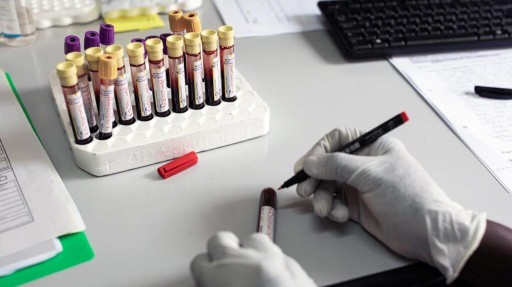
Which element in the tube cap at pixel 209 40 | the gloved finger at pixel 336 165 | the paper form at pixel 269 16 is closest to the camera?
the gloved finger at pixel 336 165

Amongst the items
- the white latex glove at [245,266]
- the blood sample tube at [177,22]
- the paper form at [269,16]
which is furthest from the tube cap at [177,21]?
the white latex glove at [245,266]

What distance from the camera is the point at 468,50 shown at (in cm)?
98

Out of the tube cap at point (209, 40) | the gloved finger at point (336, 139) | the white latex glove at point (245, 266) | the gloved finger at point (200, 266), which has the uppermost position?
the tube cap at point (209, 40)

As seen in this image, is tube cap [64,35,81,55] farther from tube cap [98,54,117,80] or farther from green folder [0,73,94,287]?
green folder [0,73,94,287]

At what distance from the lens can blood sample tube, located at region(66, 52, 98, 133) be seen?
0.66 m

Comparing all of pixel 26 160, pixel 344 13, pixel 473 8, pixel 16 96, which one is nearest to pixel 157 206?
pixel 26 160

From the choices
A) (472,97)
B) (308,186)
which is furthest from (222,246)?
(472,97)

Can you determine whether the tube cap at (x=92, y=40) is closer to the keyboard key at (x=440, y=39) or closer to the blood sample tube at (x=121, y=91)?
the blood sample tube at (x=121, y=91)

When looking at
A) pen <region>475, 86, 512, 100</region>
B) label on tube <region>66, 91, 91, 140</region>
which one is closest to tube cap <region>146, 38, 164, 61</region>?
label on tube <region>66, 91, 91, 140</region>

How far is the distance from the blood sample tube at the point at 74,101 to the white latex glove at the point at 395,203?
0.92 feet

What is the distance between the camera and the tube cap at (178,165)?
0.70m

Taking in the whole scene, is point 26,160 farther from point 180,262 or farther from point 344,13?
point 344,13

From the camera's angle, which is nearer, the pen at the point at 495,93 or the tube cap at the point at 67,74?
the tube cap at the point at 67,74

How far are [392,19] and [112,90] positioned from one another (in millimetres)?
569
